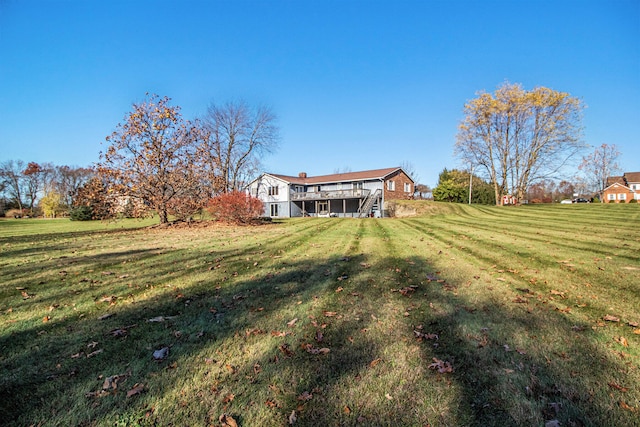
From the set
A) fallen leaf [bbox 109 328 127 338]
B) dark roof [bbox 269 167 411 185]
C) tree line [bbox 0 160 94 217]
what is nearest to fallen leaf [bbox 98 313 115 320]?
fallen leaf [bbox 109 328 127 338]

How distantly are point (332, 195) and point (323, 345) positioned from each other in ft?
110

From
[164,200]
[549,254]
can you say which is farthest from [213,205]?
[549,254]

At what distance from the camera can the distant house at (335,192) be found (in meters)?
34.8

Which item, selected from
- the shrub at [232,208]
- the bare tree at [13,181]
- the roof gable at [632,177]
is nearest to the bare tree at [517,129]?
the shrub at [232,208]

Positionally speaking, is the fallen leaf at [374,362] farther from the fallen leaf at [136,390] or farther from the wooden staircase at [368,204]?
the wooden staircase at [368,204]

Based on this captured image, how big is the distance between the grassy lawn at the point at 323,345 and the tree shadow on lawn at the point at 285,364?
0.02 meters

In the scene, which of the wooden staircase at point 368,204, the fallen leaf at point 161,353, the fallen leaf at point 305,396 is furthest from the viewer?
the wooden staircase at point 368,204

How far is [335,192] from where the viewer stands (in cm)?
3678

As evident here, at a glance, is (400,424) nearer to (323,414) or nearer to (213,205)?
(323,414)

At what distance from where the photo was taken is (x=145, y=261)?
285 inches

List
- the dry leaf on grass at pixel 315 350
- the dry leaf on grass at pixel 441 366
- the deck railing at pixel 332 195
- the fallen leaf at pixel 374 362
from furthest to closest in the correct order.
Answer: the deck railing at pixel 332 195, the dry leaf on grass at pixel 315 350, the fallen leaf at pixel 374 362, the dry leaf on grass at pixel 441 366

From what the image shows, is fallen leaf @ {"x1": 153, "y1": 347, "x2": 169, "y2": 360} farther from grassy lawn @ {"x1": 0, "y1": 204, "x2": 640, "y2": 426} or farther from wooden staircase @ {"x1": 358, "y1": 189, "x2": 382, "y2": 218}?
wooden staircase @ {"x1": 358, "y1": 189, "x2": 382, "y2": 218}

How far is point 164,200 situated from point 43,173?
56002 millimetres

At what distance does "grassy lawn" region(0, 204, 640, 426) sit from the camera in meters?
2.22
